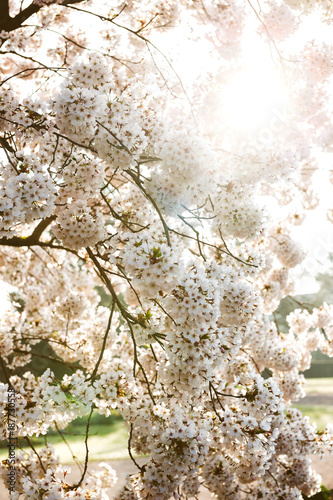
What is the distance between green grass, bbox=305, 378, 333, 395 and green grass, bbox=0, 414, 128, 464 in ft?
31.2

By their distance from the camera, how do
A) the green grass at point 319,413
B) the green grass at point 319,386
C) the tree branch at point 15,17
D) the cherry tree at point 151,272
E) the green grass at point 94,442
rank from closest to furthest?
1. the cherry tree at point 151,272
2. the tree branch at point 15,17
3. the green grass at point 94,442
4. the green grass at point 319,413
5. the green grass at point 319,386

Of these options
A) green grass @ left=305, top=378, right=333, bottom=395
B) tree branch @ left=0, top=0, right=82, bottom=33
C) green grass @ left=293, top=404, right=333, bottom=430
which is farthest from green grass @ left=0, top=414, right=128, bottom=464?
green grass @ left=305, top=378, right=333, bottom=395

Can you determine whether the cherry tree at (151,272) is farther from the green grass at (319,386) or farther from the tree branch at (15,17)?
the green grass at (319,386)

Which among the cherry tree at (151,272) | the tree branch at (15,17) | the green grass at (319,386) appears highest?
the tree branch at (15,17)

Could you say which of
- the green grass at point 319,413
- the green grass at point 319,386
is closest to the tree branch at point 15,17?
the green grass at point 319,413

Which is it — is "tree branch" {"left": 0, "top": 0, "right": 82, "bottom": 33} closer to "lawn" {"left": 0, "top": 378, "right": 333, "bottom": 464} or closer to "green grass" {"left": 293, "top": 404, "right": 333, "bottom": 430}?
"lawn" {"left": 0, "top": 378, "right": 333, "bottom": 464}

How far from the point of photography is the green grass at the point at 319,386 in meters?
19.3

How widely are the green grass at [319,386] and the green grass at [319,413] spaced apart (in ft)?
10.3

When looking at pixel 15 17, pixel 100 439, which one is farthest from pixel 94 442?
pixel 15 17

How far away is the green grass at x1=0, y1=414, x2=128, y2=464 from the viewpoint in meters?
10.8

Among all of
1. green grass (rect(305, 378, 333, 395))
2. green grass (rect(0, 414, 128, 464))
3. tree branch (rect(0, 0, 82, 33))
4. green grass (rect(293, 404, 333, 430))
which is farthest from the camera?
green grass (rect(305, 378, 333, 395))

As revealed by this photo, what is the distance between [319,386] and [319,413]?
228 inches

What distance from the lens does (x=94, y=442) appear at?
12109 mm

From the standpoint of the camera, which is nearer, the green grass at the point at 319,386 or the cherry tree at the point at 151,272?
the cherry tree at the point at 151,272
